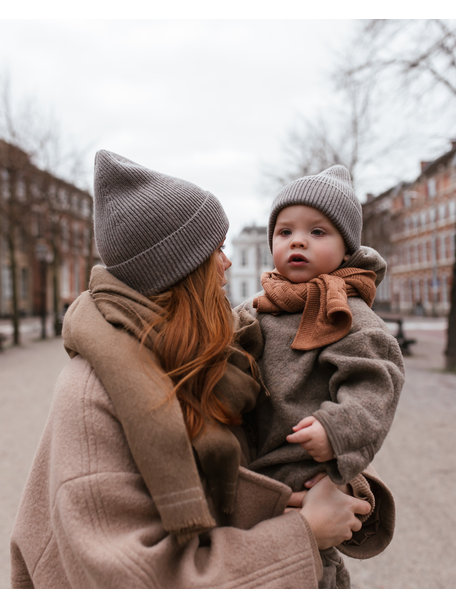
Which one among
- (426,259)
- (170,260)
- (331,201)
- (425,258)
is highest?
(425,258)

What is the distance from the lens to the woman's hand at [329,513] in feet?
4.63

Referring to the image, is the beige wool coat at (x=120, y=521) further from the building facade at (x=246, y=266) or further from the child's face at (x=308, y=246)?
the building facade at (x=246, y=266)

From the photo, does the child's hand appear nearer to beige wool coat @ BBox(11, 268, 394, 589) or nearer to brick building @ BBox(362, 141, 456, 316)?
beige wool coat @ BBox(11, 268, 394, 589)

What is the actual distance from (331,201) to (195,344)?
682 mm

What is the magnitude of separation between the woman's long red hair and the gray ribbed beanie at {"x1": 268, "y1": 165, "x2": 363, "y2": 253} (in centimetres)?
47

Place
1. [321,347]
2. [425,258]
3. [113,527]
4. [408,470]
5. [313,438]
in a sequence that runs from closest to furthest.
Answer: [113,527] → [313,438] → [321,347] → [408,470] → [425,258]

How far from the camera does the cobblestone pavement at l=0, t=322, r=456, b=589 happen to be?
398cm

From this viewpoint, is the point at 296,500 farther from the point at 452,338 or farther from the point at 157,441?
the point at 452,338

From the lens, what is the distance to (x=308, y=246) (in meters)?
1.74

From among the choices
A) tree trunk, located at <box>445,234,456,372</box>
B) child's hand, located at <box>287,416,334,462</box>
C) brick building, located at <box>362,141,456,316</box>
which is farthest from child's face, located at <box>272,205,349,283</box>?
brick building, located at <box>362,141,456,316</box>

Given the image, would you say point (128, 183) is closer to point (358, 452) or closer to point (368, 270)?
→ point (368, 270)

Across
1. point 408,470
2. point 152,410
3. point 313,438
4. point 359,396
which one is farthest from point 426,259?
point 152,410

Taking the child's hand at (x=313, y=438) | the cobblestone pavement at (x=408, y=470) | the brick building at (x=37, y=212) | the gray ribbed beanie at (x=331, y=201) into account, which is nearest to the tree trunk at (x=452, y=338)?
the cobblestone pavement at (x=408, y=470)

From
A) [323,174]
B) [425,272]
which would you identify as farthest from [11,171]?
[425,272]
